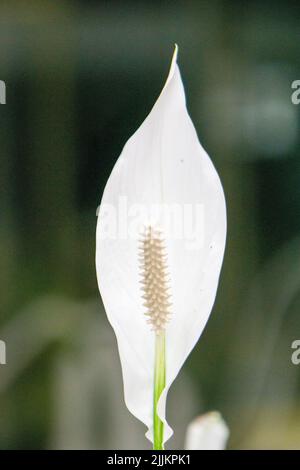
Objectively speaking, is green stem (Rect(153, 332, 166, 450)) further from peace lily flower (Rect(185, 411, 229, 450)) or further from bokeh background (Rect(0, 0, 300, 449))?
bokeh background (Rect(0, 0, 300, 449))

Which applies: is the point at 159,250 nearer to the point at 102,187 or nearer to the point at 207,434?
the point at 207,434

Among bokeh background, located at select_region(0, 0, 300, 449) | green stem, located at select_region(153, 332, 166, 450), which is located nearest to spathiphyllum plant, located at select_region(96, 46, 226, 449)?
green stem, located at select_region(153, 332, 166, 450)

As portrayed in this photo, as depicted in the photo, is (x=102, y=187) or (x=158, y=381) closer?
(x=158, y=381)

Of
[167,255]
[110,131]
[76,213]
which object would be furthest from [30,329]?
[167,255]

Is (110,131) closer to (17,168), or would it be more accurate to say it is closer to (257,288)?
(17,168)

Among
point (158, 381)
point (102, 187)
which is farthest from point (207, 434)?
point (102, 187)

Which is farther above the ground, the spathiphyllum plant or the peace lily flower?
the spathiphyllum plant
